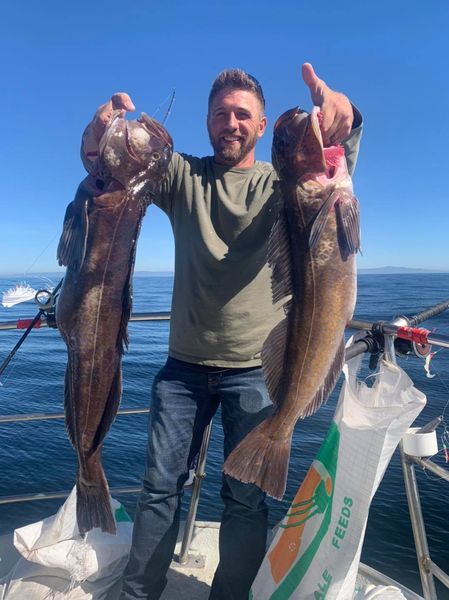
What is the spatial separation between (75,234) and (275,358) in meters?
1.32

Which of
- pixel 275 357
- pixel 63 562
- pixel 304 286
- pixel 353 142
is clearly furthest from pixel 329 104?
pixel 63 562

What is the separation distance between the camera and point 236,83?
115 inches

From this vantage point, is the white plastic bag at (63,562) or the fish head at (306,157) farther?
the white plastic bag at (63,562)

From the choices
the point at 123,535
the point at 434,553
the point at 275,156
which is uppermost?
the point at 275,156

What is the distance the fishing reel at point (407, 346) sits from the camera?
2.73 m

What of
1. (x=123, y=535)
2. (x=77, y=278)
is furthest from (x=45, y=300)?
(x=123, y=535)

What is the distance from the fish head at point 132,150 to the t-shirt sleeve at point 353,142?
1067mm

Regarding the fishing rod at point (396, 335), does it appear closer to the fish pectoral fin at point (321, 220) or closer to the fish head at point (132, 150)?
the fish pectoral fin at point (321, 220)

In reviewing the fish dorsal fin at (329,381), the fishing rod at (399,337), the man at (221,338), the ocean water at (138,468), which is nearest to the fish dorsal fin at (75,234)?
the man at (221,338)

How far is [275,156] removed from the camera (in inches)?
106

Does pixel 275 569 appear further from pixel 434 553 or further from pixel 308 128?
pixel 434 553

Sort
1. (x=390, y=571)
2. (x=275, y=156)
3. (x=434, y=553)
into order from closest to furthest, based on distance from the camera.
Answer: (x=275, y=156) → (x=390, y=571) → (x=434, y=553)

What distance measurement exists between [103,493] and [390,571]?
5361 millimetres

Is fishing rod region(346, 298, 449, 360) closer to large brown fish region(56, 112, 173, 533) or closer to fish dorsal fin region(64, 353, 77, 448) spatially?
large brown fish region(56, 112, 173, 533)
